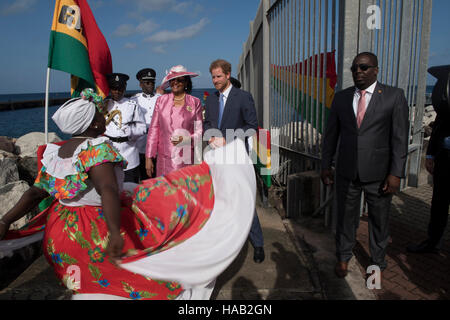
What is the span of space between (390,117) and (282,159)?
3.38m

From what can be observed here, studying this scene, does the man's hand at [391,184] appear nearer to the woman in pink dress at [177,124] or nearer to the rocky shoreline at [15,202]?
the woman in pink dress at [177,124]

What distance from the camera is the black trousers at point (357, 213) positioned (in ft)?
10.1

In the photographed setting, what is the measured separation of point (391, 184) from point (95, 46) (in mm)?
4037

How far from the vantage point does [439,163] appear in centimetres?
347

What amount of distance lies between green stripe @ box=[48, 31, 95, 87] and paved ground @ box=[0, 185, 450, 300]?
7.72ft

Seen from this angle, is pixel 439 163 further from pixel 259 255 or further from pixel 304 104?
pixel 259 255

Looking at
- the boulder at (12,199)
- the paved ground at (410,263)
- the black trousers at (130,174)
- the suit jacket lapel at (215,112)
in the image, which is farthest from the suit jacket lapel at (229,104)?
the boulder at (12,199)

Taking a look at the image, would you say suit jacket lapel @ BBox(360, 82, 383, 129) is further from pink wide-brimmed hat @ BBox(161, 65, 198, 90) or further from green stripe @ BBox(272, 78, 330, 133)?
pink wide-brimmed hat @ BBox(161, 65, 198, 90)

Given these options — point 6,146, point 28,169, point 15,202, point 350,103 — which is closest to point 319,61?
point 350,103

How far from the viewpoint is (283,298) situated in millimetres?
2939

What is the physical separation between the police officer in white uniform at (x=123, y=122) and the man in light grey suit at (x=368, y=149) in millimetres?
2497

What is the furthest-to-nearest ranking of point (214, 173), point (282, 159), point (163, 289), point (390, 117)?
1. point (282, 159)
2. point (390, 117)
3. point (214, 173)
4. point (163, 289)

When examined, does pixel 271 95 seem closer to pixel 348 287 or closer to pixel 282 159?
pixel 282 159

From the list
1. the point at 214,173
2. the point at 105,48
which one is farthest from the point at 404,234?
the point at 105,48
